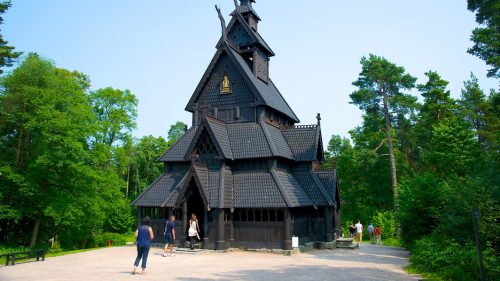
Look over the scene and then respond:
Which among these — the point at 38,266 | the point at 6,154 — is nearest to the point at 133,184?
the point at 6,154

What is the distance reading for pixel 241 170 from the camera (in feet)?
73.6

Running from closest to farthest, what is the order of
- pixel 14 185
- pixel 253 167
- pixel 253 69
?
pixel 253 167
pixel 14 185
pixel 253 69

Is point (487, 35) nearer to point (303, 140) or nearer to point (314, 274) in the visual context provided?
point (303, 140)

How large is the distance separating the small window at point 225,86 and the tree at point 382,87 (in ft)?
64.7

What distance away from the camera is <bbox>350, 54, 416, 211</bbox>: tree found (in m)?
39.5

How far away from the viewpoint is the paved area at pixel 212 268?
1210 centimetres

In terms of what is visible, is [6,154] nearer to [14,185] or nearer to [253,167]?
[14,185]

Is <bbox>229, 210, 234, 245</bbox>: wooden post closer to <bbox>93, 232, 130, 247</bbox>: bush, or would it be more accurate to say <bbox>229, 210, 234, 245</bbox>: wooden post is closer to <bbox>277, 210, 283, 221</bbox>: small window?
<bbox>277, 210, 283, 221</bbox>: small window

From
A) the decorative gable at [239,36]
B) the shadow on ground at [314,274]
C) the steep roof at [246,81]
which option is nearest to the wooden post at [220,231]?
the shadow on ground at [314,274]

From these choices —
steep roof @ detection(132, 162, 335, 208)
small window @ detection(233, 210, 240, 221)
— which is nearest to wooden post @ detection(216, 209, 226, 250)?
steep roof @ detection(132, 162, 335, 208)

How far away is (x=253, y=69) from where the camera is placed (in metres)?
27.7

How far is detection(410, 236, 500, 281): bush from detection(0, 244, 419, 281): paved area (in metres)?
0.90

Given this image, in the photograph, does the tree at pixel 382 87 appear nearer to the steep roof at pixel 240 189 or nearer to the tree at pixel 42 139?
the steep roof at pixel 240 189

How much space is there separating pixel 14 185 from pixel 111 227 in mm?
18534
